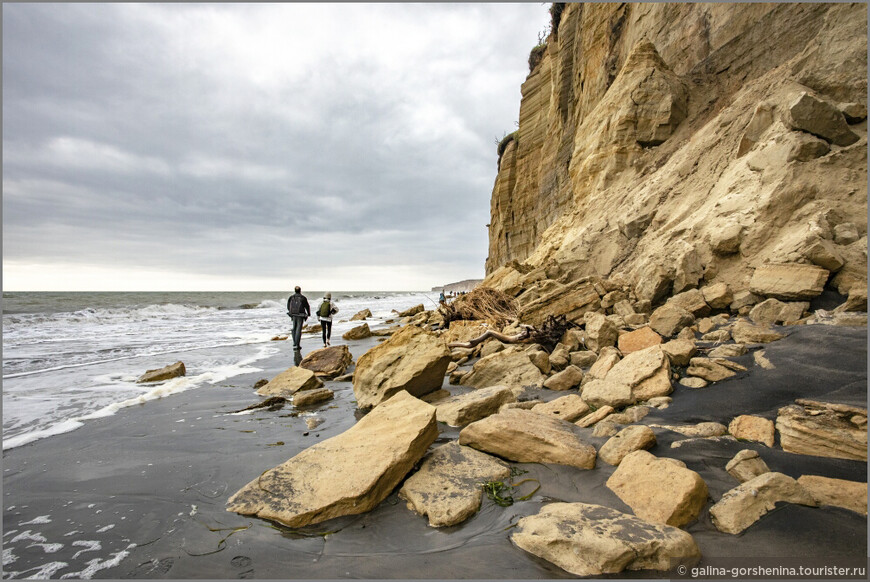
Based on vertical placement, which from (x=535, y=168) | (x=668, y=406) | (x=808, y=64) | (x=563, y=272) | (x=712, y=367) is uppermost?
(x=535, y=168)

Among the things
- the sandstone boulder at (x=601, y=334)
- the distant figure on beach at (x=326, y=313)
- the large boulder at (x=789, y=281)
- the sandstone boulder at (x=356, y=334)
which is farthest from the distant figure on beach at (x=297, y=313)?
the large boulder at (x=789, y=281)

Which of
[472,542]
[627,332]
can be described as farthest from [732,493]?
[627,332]

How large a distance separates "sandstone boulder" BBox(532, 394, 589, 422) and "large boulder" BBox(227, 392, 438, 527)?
1392 mm

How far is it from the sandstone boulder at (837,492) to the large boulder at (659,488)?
535 millimetres

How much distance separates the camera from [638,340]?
4898mm

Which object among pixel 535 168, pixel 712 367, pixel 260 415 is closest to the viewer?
pixel 712 367

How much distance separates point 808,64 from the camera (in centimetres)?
646

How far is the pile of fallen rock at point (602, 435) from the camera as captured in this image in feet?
7.02

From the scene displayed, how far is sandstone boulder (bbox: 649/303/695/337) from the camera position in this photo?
4793 millimetres

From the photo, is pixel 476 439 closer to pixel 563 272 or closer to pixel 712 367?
pixel 712 367

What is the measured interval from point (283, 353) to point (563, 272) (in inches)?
315

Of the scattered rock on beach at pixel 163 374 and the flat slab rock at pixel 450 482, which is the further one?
the scattered rock on beach at pixel 163 374

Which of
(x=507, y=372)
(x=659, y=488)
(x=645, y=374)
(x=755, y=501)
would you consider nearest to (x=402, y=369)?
(x=507, y=372)

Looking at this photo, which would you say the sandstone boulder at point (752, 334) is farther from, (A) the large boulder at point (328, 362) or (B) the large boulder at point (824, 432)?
(A) the large boulder at point (328, 362)
